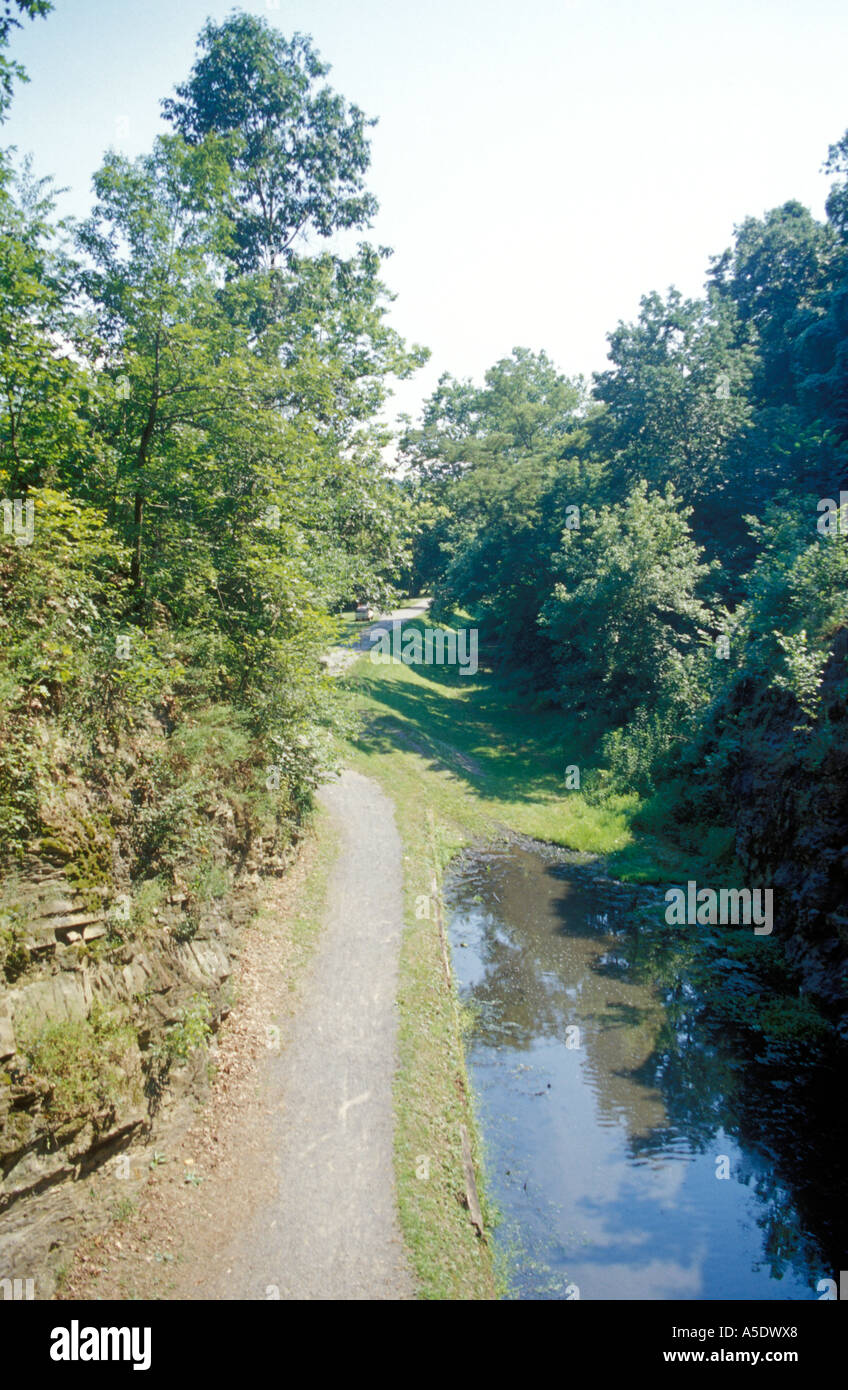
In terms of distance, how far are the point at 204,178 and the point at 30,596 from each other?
22.8 feet

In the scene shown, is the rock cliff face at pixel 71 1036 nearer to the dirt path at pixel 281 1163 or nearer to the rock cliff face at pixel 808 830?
the dirt path at pixel 281 1163

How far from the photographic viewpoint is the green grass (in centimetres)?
803

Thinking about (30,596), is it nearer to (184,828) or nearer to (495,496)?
(184,828)

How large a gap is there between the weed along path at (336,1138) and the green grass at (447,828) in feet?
0.86

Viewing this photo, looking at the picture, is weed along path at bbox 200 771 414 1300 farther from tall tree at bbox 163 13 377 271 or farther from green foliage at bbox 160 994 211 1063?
tall tree at bbox 163 13 377 271

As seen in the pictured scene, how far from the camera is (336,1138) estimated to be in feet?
29.6

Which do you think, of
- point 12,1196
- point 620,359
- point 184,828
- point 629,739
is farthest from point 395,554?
point 12,1196

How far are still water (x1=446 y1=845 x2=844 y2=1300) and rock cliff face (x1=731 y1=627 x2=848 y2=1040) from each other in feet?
7.53

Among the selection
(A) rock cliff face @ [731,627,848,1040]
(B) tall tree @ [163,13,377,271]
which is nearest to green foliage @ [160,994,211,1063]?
(A) rock cliff face @ [731,627,848,1040]

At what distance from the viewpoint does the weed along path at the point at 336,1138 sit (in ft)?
23.6

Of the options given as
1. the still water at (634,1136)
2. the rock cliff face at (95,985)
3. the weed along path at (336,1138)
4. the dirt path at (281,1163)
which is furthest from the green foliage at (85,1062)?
the still water at (634,1136)

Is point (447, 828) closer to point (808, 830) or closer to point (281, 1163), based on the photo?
point (808, 830)

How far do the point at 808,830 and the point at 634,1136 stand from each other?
7.50 meters
